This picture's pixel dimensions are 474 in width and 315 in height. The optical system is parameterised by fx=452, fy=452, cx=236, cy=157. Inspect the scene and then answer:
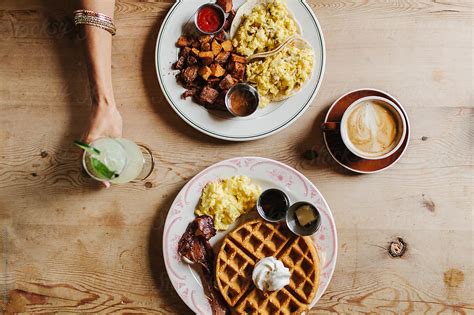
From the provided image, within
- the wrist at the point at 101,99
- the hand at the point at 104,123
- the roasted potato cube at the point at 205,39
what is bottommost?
the hand at the point at 104,123

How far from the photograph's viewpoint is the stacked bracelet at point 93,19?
228 cm

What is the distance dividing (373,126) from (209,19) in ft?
3.25

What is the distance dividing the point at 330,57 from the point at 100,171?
1.32 m

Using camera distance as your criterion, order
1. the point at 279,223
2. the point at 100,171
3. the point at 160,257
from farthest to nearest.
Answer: the point at 160,257
the point at 279,223
the point at 100,171

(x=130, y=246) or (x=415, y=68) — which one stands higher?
(x=415, y=68)

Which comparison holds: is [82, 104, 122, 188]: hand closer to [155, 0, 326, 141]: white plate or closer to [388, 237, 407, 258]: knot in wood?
[155, 0, 326, 141]: white plate

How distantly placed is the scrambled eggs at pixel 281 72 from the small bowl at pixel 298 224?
0.54 meters

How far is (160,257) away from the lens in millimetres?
2389

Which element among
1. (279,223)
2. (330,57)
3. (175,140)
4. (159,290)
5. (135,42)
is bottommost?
(159,290)

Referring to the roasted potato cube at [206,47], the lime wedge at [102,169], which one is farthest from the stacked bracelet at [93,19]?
the lime wedge at [102,169]

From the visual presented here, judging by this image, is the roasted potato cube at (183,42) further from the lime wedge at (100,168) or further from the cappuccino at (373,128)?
the cappuccino at (373,128)

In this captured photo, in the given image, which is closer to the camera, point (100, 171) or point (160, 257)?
point (100, 171)

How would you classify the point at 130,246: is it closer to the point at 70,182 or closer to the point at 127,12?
the point at 70,182

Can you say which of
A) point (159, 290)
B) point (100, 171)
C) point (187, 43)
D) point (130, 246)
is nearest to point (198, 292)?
point (159, 290)
